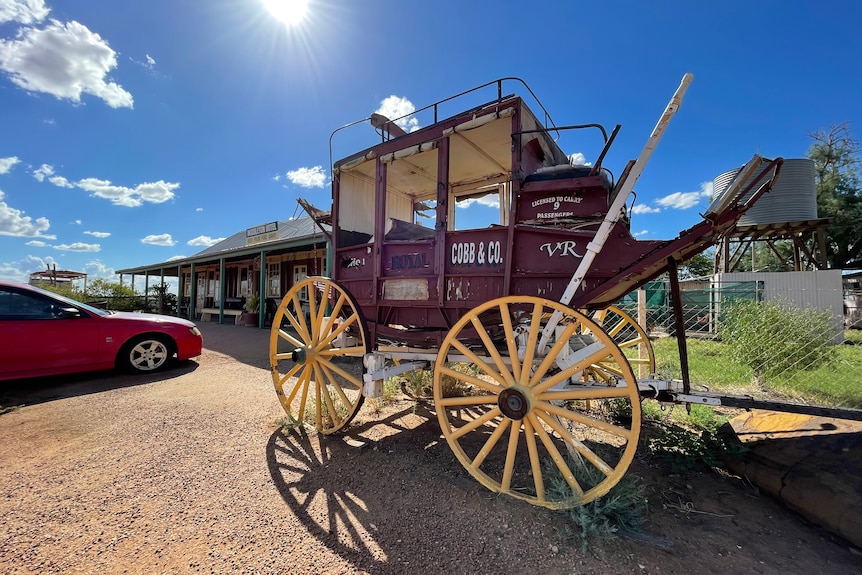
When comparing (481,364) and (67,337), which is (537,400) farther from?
(67,337)

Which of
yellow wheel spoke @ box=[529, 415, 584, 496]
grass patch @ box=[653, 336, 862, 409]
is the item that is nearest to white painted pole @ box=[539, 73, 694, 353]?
yellow wheel spoke @ box=[529, 415, 584, 496]

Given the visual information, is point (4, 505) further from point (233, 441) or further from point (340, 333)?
point (340, 333)

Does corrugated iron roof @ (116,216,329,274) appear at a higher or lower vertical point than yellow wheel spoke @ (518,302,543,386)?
higher

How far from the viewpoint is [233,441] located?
338 centimetres

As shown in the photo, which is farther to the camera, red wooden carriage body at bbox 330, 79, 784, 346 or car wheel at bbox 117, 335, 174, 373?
car wheel at bbox 117, 335, 174, 373

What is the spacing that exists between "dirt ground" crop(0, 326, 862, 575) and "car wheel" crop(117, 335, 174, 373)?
202 cm

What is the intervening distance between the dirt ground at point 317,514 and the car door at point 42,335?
143 centimetres

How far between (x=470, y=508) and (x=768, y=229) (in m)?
15.3

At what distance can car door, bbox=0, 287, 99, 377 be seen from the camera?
4500 millimetres

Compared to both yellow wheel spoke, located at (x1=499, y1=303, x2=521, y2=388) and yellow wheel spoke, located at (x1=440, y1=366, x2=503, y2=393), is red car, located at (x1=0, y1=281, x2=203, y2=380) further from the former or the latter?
yellow wheel spoke, located at (x1=499, y1=303, x2=521, y2=388)

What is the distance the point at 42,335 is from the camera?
470 centimetres

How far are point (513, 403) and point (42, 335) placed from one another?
6236mm

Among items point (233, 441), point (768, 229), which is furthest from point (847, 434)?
point (768, 229)

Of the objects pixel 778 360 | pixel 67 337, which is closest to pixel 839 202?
pixel 778 360
